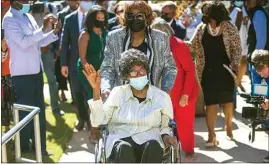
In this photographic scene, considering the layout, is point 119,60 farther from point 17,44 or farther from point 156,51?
point 17,44

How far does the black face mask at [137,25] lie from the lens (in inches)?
207

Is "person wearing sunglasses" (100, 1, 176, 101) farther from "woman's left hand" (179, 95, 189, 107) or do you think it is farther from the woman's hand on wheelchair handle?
"woman's left hand" (179, 95, 189, 107)

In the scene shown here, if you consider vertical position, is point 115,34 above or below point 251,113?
above

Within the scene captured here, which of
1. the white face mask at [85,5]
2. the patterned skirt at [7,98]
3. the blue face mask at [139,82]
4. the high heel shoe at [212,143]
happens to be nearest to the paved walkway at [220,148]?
the high heel shoe at [212,143]

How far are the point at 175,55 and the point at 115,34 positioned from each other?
1.27 metres

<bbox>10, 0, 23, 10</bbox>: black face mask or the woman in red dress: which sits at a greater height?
<bbox>10, 0, 23, 10</bbox>: black face mask

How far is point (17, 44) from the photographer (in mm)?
6543

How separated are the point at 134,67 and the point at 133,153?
72cm

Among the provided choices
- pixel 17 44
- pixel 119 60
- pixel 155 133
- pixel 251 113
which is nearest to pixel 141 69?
pixel 119 60

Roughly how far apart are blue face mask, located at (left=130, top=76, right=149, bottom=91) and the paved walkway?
6.85 feet

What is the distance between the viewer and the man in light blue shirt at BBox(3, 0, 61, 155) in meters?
6.43

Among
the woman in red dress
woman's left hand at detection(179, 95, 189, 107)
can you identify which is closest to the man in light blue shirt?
the woman in red dress

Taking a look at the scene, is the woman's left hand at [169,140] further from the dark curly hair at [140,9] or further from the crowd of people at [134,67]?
the dark curly hair at [140,9]

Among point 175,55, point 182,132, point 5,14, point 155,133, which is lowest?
point 182,132
